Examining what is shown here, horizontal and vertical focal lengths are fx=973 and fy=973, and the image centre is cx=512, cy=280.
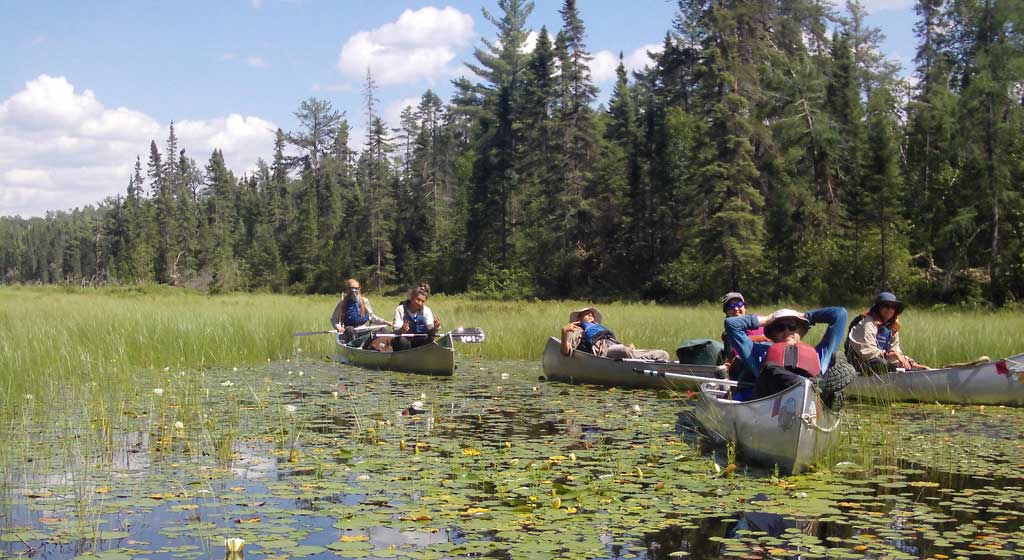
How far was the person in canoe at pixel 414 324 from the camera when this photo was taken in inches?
654

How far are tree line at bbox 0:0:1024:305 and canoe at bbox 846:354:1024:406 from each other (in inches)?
869

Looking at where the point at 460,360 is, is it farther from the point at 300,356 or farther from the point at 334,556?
the point at 334,556

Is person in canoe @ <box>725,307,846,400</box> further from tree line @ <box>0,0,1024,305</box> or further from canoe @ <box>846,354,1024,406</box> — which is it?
tree line @ <box>0,0,1024,305</box>

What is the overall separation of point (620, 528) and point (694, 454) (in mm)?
2727

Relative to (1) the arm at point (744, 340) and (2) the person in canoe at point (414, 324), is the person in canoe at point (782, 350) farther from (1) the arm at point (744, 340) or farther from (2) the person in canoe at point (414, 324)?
(2) the person in canoe at point (414, 324)

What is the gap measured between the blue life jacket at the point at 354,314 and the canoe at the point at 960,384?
9.94 metres

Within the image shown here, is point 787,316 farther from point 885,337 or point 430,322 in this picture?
point 430,322

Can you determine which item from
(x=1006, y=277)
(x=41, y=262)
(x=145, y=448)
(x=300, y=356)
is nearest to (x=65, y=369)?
(x=145, y=448)

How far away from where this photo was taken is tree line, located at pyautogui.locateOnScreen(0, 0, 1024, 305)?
3400cm

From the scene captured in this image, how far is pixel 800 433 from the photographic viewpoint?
7480mm

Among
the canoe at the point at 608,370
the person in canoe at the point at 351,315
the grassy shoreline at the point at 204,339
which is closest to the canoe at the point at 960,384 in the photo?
the canoe at the point at 608,370

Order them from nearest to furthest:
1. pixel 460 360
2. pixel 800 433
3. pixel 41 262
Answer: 1. pixel 800 433
2. pixel 460 360
3. pixel 41 262

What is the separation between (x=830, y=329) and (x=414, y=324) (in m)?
9.33

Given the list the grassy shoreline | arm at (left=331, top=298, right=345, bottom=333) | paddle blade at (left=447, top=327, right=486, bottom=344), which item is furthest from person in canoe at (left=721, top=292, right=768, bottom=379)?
arm at (left=331, top=298, right=345, bottom=333)
